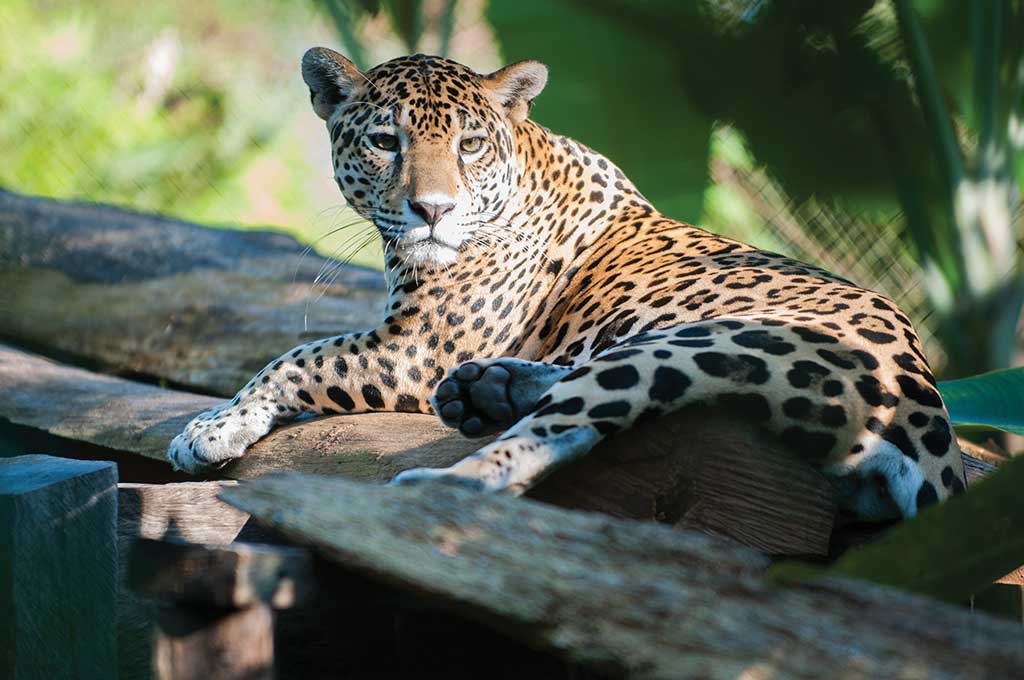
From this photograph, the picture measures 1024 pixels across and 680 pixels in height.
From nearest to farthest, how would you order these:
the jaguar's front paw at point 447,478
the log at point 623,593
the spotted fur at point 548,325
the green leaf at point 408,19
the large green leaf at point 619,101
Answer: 1. the log at point 623,593
2. the jaguar's front paw at point 447,478
3. the spotted fur at point 548,325
4. the large green leaf at point 619,101
5. the green leaf at point 408,19

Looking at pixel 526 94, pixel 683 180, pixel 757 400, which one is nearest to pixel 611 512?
pixel 757 400

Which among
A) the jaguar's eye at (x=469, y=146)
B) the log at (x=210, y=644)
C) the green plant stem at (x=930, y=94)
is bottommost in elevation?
the log at (x=210, y=644)

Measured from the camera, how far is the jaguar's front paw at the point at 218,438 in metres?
3.83

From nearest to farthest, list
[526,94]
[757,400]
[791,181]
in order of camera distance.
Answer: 1. [757,400]
2. [526,94]
3. [791,181]

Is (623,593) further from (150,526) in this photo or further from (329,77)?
(329,77)

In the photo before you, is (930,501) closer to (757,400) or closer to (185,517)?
(757,400)

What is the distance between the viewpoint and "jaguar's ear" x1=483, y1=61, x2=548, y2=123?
435cm

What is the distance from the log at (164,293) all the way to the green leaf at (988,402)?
277 cm

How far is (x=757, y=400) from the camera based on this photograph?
2.71 meters

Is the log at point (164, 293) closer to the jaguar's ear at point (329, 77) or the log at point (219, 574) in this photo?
the jaguar's ear at point (329, 77)

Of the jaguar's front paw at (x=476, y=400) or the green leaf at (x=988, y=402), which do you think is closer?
the jaguar's front paw at (x=476, y=400)

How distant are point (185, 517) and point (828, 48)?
5.77 metres

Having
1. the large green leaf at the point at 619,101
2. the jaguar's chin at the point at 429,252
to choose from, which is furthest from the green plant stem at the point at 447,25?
the jaguar's chin at the point at 429,252

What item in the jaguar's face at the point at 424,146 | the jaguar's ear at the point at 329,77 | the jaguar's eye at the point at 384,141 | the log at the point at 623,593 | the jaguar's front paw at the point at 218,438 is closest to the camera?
the log at the point at 623,593
